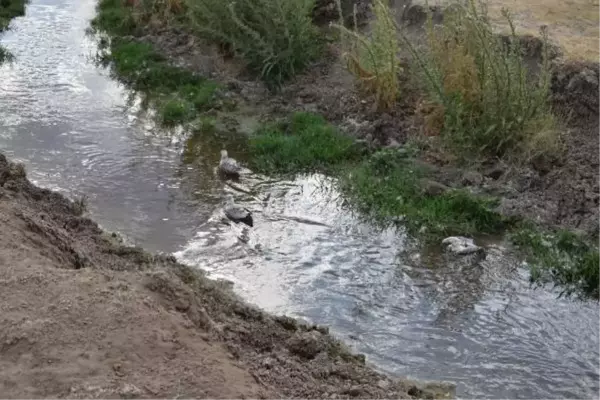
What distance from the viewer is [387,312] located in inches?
262

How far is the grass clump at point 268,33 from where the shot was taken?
11.2 metres

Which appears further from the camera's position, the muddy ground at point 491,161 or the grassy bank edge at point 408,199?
the muddy ground at point 491,161

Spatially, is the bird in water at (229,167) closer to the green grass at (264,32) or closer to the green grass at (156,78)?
the green grass at (156,78)

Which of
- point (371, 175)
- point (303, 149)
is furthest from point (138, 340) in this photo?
point (303, 149)

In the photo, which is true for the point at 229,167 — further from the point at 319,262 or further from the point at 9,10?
the point at 9,10

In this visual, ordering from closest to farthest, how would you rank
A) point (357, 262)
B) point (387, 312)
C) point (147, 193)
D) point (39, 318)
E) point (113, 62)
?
point (39, 318) → point (387, 312) → point (357, 262) → point (147, 193) → point (113, 62)

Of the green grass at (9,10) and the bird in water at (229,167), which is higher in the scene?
the bird in water at (229,167)

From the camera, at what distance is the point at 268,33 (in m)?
11.2

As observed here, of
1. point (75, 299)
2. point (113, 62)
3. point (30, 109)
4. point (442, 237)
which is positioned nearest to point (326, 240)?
point (442, 237)

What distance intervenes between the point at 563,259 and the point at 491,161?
5.90 ft

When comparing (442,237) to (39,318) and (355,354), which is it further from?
(39,318)

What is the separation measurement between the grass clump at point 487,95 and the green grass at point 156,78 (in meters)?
3.30

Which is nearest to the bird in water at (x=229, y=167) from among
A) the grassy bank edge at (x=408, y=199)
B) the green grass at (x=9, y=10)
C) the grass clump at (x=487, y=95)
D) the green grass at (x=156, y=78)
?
the grassy bank edge at (x=408, y=199)

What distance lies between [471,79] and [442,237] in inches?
79.5
